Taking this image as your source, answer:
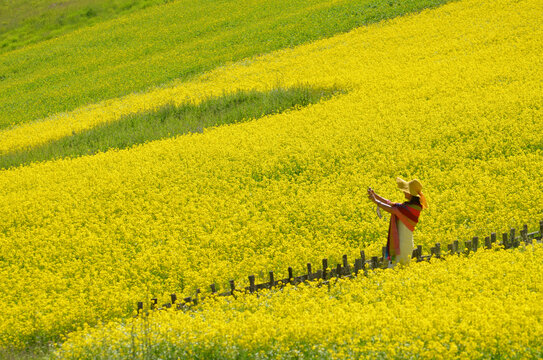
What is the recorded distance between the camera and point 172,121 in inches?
990

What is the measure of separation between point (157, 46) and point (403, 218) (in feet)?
120

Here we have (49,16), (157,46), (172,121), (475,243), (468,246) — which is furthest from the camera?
(49,16)

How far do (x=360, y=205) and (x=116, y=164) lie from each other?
9.32m

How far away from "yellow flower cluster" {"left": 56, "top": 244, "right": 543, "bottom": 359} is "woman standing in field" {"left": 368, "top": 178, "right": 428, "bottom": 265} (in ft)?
1.90

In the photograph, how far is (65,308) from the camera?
11.1 m

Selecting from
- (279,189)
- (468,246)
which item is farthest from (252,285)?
(279,189)

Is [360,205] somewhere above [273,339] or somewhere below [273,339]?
below

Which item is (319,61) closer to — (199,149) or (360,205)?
(199,149)

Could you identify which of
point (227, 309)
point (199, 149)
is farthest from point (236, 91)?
point (227, 309)

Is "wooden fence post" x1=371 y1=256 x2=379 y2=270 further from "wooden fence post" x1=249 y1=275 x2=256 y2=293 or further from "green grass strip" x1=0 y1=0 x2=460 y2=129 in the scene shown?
"green grass strip" x1=0 y1=0 x2=460 y2=129

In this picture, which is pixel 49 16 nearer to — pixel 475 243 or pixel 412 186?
pixel 412 186

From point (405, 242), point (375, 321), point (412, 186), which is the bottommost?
point (405, 242)

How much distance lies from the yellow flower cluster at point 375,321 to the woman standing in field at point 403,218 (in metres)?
0.58

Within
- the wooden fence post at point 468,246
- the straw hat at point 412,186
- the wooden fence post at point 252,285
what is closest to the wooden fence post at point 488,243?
the wooden fence post at point 468,246
